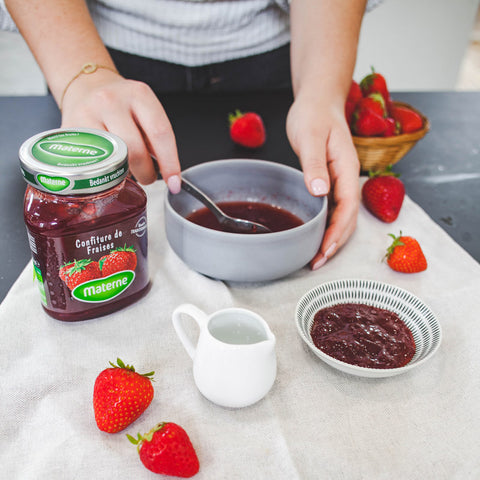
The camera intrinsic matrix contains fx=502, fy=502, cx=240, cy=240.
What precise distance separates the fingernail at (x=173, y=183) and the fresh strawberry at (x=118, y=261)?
197 mm

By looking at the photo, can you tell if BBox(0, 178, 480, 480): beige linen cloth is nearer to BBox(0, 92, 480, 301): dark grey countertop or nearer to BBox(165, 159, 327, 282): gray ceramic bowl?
BBox(165, 159, 327, 282): gray ceramic bowl

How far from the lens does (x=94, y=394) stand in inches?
29.8

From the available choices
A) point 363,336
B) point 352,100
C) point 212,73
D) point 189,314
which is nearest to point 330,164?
point 352,100

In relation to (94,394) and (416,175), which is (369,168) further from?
(94,394)

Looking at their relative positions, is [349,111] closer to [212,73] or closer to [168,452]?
[212,73]

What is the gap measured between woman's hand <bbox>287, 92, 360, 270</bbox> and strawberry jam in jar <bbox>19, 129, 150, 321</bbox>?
1.27 feet

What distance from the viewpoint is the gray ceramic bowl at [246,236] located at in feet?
3.09

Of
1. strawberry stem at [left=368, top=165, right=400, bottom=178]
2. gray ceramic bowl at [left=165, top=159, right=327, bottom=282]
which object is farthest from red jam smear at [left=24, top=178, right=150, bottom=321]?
strawberry stem at [left=368, top=165, right=400, bottom=178]

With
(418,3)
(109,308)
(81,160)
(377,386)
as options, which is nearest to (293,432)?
(377,386)

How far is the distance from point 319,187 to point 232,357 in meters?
0.47

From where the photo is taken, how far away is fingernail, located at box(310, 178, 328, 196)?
1045 mm

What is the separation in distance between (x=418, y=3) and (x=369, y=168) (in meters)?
3.11

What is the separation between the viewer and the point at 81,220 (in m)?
0.81

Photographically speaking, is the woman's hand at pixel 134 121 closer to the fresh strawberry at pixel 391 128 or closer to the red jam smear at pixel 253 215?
the red jam smear at pixel 253 215
